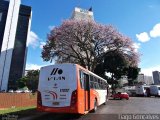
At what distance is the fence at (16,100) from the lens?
54.3 feet

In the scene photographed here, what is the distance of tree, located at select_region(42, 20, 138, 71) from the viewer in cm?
3291

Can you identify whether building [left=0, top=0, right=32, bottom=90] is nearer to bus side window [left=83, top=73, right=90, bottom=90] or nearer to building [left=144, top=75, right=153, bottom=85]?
building [left=144, top=75, right=153, bottom=85]

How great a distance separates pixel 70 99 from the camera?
9914 mm

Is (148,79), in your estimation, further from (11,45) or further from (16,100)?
(16,100)

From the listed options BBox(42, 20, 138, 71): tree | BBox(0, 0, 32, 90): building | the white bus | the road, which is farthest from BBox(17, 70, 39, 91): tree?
the road

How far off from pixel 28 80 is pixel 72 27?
63864mm

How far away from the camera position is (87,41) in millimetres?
33188

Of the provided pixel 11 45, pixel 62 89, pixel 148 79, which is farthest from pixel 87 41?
pixel 148 79

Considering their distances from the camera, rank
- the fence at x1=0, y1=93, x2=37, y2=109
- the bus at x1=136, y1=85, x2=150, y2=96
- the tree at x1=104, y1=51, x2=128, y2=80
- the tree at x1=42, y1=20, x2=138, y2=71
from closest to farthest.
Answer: the fence at x1=0, y1=93, x2=37, y2=109 < the tree at x1=42, y1=20, x2=138, y2=71 < the tree at x1=104, y1=51, x2=128, y2=80 < the bus at x1=136, y1=85, x2=150, y2=96

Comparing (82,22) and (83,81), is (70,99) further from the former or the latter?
(82,22)

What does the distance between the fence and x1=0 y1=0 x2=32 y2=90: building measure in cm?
9734

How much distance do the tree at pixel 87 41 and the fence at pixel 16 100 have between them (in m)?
→ 15.2

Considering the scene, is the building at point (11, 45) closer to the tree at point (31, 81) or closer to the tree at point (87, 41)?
the tree at point (31, 81)

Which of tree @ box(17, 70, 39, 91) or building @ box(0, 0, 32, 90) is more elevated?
building @ box(0, 0, 32, 90)
